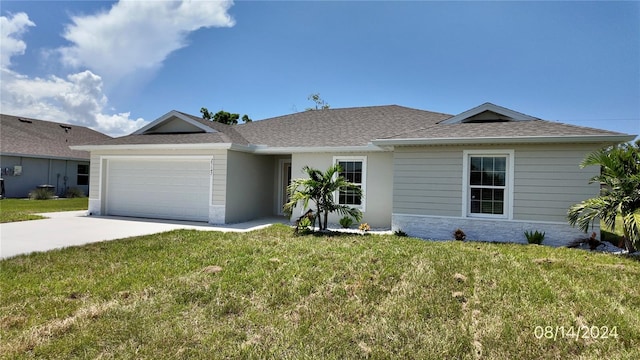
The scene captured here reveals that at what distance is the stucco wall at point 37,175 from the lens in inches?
771

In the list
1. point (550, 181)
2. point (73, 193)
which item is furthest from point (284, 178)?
point (73, 193)

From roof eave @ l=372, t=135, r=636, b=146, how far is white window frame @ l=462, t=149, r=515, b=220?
1.26 ft

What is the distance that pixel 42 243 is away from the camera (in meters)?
7.72

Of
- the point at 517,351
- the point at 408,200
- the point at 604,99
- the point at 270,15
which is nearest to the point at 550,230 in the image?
the point at 408,200

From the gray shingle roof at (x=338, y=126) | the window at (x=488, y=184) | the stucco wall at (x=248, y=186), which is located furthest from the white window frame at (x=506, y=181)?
the stucco wall at (x=248, y=186)

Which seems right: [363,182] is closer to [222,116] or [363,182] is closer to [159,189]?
[159,189]

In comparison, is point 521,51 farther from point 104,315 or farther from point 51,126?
point 51,126

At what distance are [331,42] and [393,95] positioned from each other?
630 cm

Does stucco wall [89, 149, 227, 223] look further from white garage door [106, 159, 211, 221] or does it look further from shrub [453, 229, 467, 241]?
shrub [453, 229, 467, 241]

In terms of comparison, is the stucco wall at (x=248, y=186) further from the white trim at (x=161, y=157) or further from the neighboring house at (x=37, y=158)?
the neighboring house at (x=37, y=158)

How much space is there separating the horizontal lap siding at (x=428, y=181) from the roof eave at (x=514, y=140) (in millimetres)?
424

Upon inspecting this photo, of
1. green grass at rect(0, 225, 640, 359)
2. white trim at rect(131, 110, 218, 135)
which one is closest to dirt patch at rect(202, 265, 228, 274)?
green grass at rect(0, 225, 640, 359)

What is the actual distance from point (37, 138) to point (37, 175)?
328cm

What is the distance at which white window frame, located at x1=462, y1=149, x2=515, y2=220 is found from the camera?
Result: 350 inches
